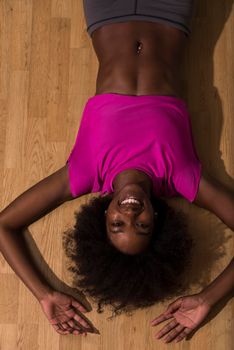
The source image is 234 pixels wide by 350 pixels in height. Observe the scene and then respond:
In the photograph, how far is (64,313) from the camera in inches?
55.0

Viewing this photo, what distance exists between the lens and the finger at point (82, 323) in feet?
4.59

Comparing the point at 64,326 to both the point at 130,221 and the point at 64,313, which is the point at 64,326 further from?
the point at 130,221

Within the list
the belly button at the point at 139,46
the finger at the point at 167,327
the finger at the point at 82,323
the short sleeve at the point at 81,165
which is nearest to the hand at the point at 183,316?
the finger at the point at 167,327

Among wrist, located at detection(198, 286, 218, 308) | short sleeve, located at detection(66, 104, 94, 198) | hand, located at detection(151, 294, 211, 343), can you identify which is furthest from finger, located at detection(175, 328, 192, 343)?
short sleeve, located at detection(66, 104, 94, 198)

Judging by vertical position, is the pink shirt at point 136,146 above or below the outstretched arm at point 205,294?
above

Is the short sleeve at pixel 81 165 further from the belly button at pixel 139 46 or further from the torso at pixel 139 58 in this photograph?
the belly button at pixel 139 46

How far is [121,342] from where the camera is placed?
1.41m

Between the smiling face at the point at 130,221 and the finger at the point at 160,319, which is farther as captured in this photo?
the finger at the point at 160,319

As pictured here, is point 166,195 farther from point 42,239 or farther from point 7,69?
point 7,69

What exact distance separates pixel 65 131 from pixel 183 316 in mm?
692

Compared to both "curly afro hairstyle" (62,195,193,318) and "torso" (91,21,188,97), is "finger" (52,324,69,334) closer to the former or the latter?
"curly afro hairstyle" (62,195,193,318)

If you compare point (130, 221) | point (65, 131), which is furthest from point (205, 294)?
point (65, 131)

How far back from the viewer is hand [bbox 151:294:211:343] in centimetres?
136

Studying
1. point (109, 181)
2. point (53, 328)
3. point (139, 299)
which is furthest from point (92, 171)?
point (53, 328)
